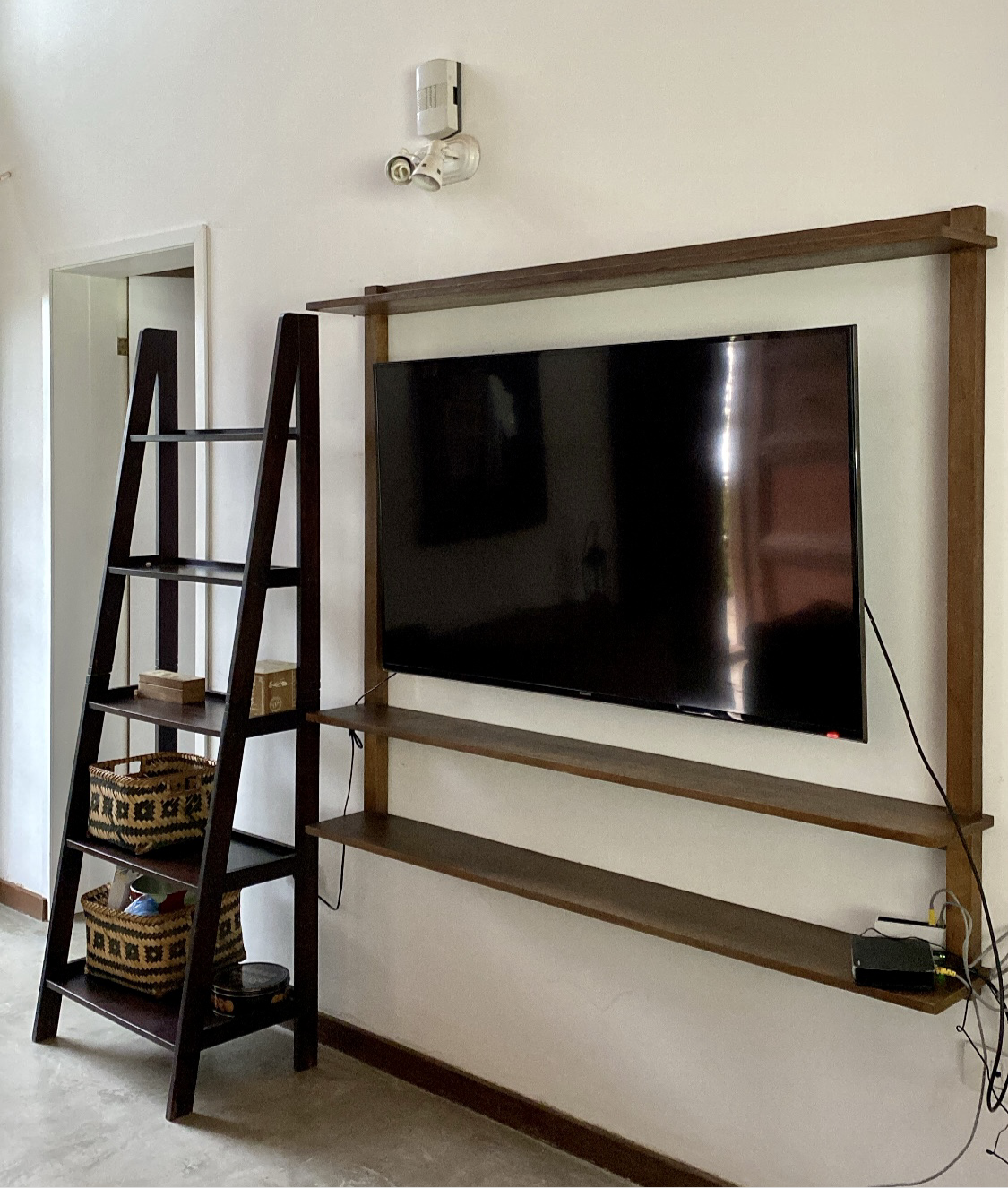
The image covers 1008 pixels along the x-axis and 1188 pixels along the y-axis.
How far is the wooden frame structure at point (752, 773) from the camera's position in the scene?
71.5 inches

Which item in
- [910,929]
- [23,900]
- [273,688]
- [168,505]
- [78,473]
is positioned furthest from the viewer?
[23,900]

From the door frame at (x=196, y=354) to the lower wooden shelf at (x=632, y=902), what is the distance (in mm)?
912

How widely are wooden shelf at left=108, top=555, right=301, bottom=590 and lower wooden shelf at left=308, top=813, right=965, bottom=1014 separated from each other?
21.4 inches

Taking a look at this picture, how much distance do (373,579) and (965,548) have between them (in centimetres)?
131

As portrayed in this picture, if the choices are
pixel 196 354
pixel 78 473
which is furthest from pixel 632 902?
pixel 78 473

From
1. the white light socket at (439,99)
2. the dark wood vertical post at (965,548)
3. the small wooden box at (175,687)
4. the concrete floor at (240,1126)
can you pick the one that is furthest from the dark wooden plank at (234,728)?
the dark wood vertical post at (965,548)

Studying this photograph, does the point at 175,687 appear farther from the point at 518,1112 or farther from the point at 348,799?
the point at 518,1112

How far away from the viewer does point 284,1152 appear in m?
2.43

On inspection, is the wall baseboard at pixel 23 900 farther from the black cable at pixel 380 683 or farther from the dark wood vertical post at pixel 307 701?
the black cable at pixel 380 683

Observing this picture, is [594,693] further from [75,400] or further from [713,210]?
[75,400]

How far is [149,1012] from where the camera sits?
274cm

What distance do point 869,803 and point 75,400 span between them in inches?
105

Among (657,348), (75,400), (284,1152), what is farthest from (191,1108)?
A: (75,400)

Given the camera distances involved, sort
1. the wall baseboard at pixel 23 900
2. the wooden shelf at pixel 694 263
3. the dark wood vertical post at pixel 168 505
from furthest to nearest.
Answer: the wall baseboard at pixel 23 900, the dark wood vertical post at pixel 168 505, the wooden shelf at pixel 694 263
